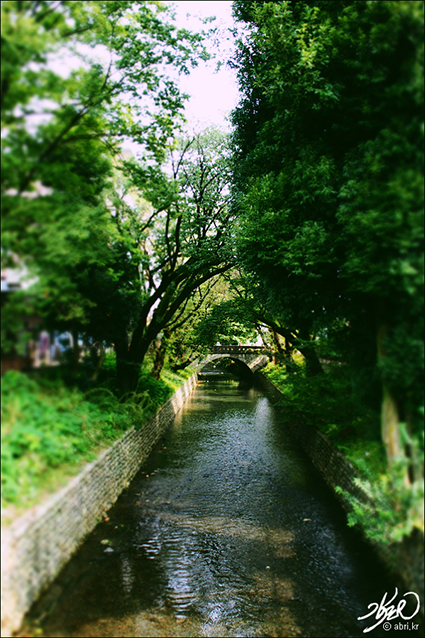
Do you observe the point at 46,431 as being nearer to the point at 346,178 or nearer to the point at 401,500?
the point at 401,500

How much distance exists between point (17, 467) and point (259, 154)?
9.31 metres

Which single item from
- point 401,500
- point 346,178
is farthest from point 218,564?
point 346,178

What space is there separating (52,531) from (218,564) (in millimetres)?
3264

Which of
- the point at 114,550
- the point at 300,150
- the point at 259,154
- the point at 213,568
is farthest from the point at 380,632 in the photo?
the point at 259,154

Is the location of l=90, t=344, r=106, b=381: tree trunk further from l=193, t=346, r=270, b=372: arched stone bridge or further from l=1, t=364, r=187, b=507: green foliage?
l=193, t=346, r=270, b=372: arched stone bridge

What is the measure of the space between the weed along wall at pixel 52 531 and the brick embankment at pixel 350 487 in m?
5.48

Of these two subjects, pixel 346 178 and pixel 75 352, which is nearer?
pixel 346 178

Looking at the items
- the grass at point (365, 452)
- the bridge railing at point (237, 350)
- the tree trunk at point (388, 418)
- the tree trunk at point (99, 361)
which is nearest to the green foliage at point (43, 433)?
the tree trunk at point (99, 361)

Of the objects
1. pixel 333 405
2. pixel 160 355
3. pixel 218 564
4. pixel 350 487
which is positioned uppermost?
pixel 160 355

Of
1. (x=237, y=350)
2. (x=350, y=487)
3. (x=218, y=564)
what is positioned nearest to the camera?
(x=218, y=564)

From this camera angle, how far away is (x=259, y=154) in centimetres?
1189

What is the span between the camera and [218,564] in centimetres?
854

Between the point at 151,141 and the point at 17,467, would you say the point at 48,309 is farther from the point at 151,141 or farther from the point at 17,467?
the point at 151,141
